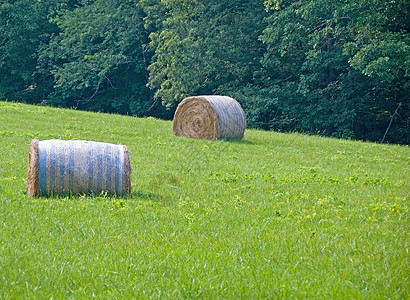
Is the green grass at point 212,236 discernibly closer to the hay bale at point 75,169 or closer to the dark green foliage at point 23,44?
the hay bale at point 75,169

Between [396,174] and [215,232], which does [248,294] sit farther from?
[396,174]

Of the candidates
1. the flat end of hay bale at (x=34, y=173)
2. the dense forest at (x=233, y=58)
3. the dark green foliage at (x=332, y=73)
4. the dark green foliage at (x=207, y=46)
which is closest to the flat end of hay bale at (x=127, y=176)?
the flat end of hay bale at (x=34, y=173)

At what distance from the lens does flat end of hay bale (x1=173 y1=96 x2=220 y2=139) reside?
1869 centimetres

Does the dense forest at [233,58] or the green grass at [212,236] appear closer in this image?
the green grass at [212,236]

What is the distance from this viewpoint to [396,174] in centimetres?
1298

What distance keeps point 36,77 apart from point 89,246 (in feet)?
137

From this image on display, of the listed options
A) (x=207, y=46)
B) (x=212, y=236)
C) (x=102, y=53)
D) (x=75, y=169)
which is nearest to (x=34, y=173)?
(x=75, y=169)

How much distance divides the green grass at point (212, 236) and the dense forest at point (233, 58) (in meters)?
16.8

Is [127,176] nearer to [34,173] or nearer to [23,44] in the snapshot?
[34,173]

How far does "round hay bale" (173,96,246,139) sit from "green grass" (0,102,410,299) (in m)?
6.04

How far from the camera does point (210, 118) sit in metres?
18.8

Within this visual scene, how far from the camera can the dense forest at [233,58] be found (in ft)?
90.0

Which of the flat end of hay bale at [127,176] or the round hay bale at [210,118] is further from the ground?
the round hay bale at [210,118]

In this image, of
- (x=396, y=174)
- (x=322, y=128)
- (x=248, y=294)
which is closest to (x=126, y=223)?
(x=248, y=294)
